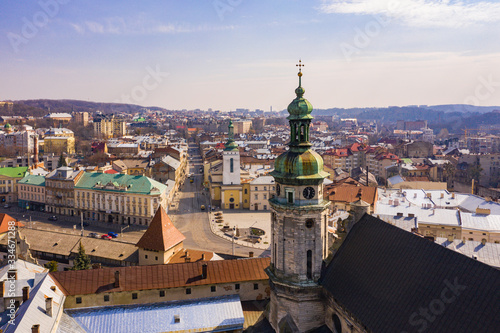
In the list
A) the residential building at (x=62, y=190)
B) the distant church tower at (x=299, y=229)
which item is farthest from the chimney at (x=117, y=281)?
the residential building at (x=62, y=190)

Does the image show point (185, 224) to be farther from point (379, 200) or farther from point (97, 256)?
point (379, 200)

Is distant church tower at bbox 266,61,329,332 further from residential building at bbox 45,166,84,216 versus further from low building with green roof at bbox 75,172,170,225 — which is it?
residential building at bbox 45,166,84,216

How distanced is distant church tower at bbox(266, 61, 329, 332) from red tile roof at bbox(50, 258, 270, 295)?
33.2 feet

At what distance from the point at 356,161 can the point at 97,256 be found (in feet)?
398

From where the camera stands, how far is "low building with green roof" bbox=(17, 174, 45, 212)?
302 ft

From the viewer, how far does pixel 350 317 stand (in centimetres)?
2336

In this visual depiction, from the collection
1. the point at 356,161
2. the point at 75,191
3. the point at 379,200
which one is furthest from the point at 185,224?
the point at 356,161

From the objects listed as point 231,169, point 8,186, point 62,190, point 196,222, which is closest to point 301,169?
point 196,222

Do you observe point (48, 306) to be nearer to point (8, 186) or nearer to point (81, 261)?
point (81, 261)

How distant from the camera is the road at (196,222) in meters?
64.3

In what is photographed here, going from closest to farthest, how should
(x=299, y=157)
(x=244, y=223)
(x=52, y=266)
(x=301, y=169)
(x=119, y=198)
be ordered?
1. (x=301, y=169)
2. (x=299, y=157)
3. (x=52, y=266)
4. (x=244, y=223)
5. (x=119, y=198)

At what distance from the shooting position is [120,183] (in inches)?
3228

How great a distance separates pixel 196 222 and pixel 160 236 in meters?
34.3

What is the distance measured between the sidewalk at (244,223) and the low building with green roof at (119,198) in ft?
41.7
